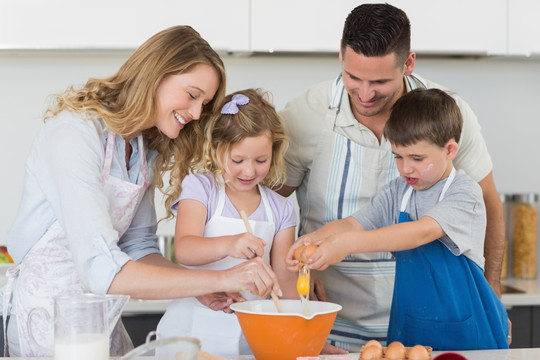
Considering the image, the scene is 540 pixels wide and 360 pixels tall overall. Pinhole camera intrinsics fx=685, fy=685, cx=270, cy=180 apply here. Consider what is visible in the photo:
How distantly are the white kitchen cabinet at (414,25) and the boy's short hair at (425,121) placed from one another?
2.71 ft

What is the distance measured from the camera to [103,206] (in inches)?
53.6

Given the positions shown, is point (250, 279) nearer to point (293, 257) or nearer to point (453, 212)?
point (293, 257)

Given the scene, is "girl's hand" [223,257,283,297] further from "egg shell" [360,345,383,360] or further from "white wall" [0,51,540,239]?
"white wall" [0,51,540,239]

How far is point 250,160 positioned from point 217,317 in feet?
1.26

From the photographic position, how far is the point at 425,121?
1604 mm

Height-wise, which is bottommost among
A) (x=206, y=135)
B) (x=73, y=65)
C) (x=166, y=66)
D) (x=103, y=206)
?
(x=103, y=206)

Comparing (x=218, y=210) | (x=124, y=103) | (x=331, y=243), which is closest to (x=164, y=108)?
(x=124, y=103)

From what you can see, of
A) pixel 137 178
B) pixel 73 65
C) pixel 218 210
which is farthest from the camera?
pixel 73 65

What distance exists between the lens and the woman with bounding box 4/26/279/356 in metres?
1.32

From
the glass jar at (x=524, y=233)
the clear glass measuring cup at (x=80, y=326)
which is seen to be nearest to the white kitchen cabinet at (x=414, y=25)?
the glass jar at (x=524, y=233)

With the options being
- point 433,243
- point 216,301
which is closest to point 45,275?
point 216,301

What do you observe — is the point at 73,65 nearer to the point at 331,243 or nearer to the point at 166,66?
the point at 166,66

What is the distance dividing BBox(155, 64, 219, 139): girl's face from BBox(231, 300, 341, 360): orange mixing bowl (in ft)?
1.63

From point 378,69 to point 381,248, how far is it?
45 centimetres
